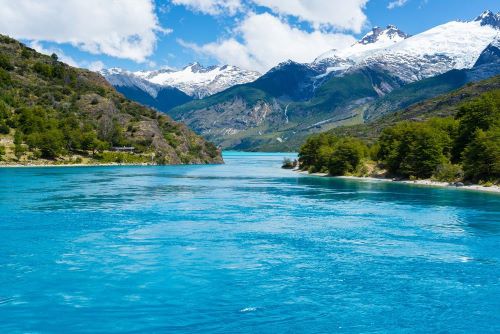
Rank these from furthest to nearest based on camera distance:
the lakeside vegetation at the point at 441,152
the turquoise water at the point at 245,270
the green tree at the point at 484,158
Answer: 1. the lakeside vegetation at the point at 441,152
2. the green tree at the point at 484,158
3. the turquoise water at the point at 245,270

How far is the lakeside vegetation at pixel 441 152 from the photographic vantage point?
118 meters

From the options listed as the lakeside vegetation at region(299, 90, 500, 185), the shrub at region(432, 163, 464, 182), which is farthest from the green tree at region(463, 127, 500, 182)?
the shrub at region(432, 163, 464, 182)

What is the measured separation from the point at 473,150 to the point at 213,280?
340 feet

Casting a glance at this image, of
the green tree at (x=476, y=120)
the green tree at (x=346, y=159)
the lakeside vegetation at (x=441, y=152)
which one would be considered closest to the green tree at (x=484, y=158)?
the lakeside vegetation at (x=441, y=152)

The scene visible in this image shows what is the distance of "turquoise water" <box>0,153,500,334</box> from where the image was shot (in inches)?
1040

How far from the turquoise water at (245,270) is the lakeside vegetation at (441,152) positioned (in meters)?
53.2

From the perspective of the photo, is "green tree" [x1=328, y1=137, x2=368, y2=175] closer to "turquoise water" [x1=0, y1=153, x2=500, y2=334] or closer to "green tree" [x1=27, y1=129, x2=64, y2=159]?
"turquoise water" [x1=0, y1=153, x2=500, y2=334]

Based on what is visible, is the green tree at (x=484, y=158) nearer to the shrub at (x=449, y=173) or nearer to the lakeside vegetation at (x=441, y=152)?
the lakeside vegetation at (x=441, y=152)

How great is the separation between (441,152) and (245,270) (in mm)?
114841

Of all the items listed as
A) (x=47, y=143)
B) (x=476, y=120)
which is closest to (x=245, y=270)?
(x=476, y=120)

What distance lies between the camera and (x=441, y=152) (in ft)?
449

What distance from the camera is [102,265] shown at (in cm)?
3681

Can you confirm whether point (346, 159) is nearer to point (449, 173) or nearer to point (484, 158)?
point (449, 173)

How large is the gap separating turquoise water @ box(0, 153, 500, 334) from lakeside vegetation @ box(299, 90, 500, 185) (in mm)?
53218
